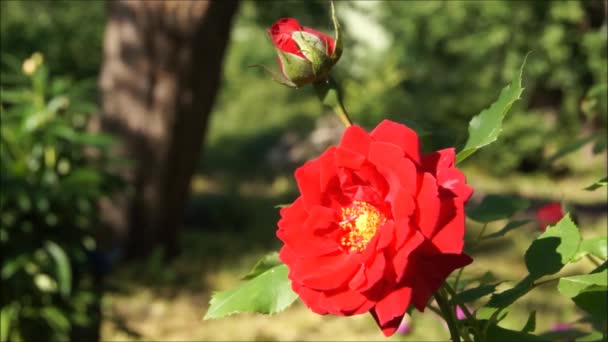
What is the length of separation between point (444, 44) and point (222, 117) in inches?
133

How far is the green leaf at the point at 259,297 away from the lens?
1.14m

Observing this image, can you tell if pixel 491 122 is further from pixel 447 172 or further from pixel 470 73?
pixel 470 73

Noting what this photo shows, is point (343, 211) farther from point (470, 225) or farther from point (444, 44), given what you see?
point (444, 44)

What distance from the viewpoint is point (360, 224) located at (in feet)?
3.35

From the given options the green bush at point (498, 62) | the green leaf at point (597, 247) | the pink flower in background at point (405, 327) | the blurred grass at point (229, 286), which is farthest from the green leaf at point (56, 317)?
the green bush at point (498, 62)

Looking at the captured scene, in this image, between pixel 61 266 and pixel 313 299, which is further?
pixel 61 266

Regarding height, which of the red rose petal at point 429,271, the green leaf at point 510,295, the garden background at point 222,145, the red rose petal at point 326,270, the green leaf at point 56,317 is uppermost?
the garden background at point 222,145

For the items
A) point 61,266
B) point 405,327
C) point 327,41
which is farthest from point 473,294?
point 405,327

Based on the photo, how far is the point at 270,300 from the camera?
1149mm

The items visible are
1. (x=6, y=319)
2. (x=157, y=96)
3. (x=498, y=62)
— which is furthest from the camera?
(x=498, y=62)

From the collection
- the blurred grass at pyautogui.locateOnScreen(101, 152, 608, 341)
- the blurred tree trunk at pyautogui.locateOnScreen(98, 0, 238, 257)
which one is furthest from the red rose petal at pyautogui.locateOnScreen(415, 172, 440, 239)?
the blurred tree trunk at pyautogui.locateOnScreen(98, 0, 238, 257)

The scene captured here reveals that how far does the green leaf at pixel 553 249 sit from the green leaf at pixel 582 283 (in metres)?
0.03

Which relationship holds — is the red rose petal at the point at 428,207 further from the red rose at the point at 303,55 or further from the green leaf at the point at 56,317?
the green leaf at the point at 56,317

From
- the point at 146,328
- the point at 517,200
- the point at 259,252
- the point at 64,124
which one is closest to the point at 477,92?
the point at 259,252
